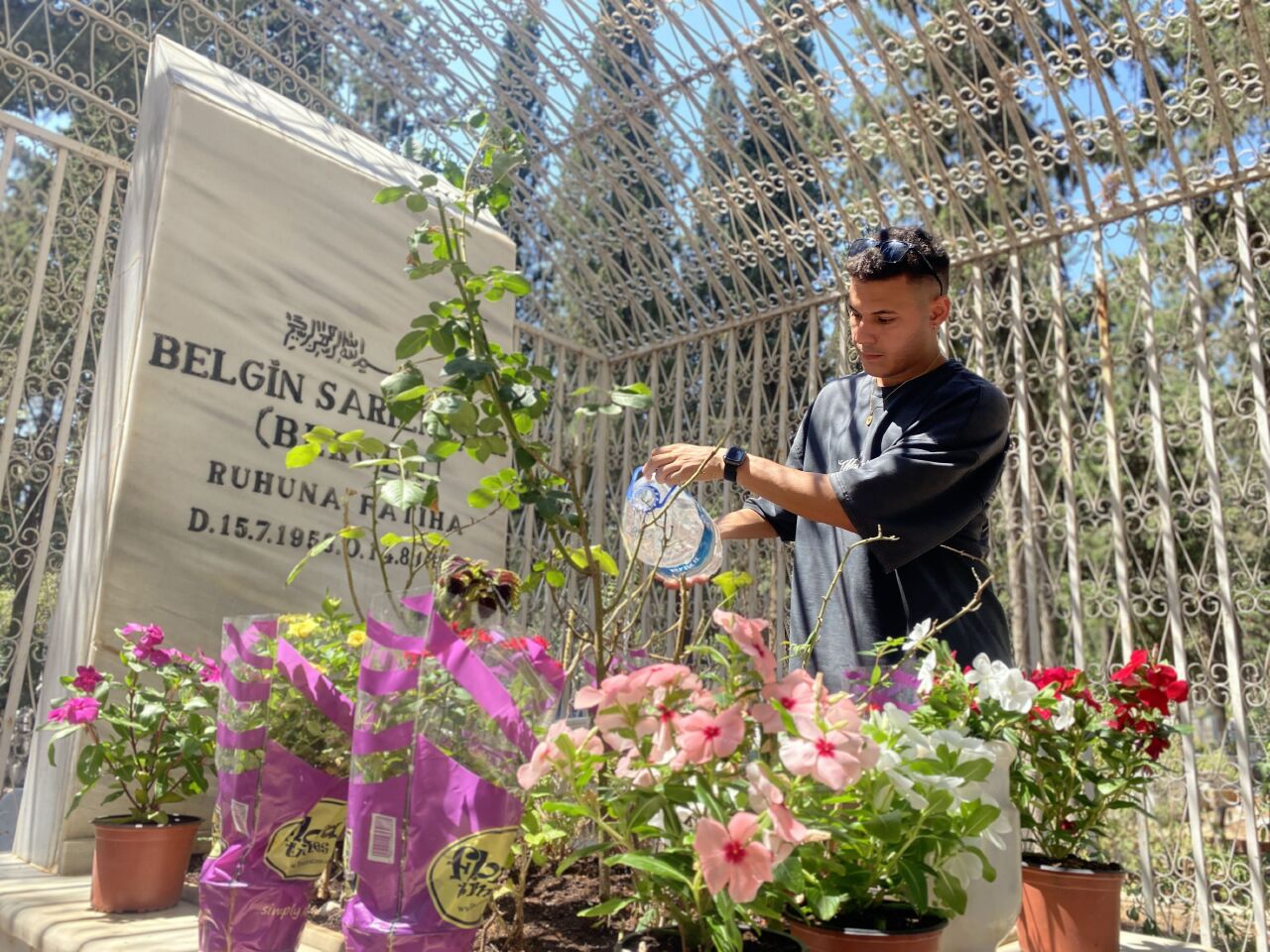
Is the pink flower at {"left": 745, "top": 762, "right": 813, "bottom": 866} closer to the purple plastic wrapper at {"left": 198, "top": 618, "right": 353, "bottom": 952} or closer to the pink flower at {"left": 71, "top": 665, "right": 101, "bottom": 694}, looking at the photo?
the purple plastic wrapper at {"left": 198, "top": 618, "right": 353, "bottom": 952}

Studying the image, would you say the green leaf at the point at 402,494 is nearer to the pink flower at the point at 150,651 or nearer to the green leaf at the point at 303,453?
the green leaf at the point at 303,453

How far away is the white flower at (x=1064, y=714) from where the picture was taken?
43.0 inches

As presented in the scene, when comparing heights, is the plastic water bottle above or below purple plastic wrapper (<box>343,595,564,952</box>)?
above

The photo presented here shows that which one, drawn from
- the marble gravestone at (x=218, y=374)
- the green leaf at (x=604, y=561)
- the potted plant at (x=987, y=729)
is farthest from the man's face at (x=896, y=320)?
the marble gravestone at (x=218, y=374)

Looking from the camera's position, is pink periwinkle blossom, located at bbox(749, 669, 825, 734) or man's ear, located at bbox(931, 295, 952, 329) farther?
man's ear, located at bbox(931, 295, 952, 329)

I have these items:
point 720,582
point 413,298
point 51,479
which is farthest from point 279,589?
point 51,479

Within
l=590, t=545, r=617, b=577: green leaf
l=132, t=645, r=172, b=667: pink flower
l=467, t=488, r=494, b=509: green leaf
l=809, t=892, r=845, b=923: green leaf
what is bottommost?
l=809, t=892, r=845, b=923: green leaf

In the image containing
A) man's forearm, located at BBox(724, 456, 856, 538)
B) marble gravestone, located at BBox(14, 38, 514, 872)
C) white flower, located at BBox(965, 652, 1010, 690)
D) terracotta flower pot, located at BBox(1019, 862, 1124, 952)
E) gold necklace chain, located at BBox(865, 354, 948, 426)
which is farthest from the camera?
marble gravestone, located at BBox(14, 38, 514, 872)

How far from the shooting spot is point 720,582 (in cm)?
129

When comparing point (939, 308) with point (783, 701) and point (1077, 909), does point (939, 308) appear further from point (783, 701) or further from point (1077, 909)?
point (783, 701)

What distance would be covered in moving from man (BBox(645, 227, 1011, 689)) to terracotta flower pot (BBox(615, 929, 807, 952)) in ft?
2.01

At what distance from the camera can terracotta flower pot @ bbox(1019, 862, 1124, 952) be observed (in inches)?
42.2

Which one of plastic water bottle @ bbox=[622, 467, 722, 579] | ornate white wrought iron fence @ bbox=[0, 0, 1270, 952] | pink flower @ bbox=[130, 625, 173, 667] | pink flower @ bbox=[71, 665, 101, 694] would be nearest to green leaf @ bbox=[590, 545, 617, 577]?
plastic water bottle @ bbox=[622, 467, 722, 579]

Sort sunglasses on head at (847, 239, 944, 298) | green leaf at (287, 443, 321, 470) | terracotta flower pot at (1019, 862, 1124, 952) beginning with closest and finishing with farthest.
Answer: terracotta flower pot at (1019, 862, 1124, 952) < green leaf at (287, 443, 321, 470) < sunglasses on head at (847, 239, 944, 298)
